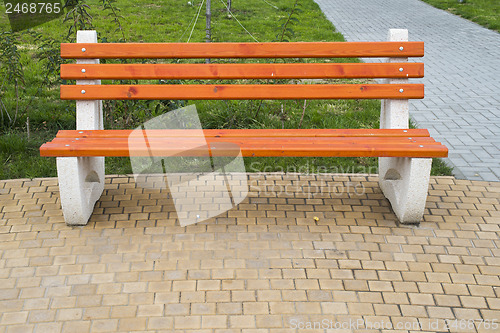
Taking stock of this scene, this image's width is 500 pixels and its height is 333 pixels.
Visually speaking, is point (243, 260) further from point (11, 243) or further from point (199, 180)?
point (11, 243)

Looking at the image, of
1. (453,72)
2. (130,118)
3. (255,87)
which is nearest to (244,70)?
(255,87)

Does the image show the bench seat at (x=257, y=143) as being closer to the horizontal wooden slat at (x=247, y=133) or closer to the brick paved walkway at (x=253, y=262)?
the horizontal wooden slat at (x=247, y=133)

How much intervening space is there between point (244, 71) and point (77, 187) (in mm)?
1386

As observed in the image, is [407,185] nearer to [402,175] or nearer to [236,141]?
[402,175]

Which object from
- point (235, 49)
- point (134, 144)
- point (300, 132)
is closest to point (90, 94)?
point (134, 144)

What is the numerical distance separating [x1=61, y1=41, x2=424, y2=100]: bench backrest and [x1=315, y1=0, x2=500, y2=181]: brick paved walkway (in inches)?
50.7

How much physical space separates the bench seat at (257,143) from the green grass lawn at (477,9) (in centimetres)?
844

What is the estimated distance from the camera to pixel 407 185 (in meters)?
3.74

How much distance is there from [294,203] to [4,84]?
13.2 feet

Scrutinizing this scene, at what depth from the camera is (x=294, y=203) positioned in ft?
13.5

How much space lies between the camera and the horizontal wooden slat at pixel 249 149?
3527 millimetres

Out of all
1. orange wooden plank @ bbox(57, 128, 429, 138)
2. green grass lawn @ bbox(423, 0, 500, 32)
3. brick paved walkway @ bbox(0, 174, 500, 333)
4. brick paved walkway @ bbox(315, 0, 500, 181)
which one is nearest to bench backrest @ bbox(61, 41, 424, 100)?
orange wooden plank @ bbox(57, 128, 429, 138)

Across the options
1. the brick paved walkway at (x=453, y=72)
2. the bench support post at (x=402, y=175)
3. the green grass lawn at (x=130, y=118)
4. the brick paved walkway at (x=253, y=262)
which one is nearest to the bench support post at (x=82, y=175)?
the brick paved walkway at (x=253, y=262)

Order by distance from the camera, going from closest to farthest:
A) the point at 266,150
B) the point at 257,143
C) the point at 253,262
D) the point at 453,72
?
the point at 253,262 → the point at 266,150 → the point at 257,143 → the point at 453,72
